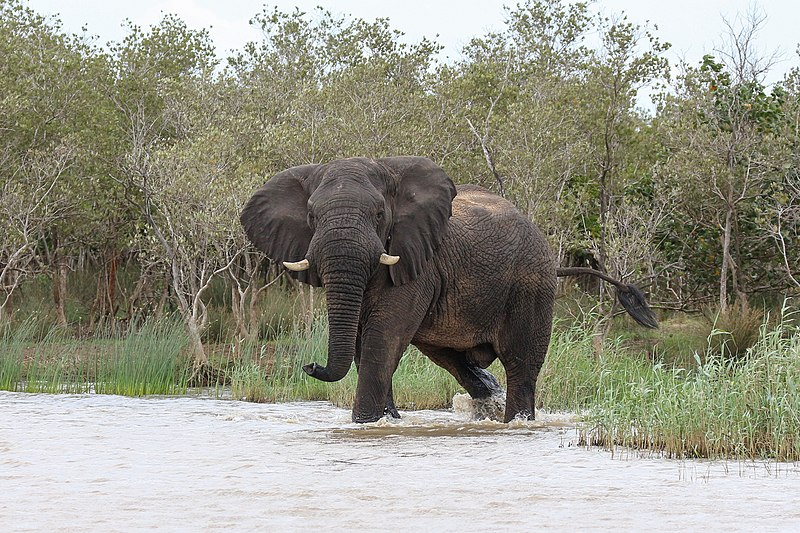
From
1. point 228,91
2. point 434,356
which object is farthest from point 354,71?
point 434,356

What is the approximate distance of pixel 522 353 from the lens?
11875mm

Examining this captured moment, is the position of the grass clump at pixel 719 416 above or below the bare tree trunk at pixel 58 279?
below

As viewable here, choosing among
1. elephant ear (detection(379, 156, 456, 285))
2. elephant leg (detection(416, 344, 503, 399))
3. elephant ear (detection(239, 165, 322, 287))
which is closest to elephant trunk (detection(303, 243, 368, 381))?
elephant ear (detection(379, 156, 456, 285))

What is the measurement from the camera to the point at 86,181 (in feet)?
87.5

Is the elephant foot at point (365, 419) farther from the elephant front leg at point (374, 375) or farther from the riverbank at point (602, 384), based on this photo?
the riverbank at point (602, 384)

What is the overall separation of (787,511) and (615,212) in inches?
685

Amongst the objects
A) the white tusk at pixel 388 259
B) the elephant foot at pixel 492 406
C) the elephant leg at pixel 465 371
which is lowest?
the elephant foot at pixel 492 406

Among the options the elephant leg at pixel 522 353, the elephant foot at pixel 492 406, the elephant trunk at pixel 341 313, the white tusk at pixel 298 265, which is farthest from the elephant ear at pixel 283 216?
the elephant foot at pixel 492 406

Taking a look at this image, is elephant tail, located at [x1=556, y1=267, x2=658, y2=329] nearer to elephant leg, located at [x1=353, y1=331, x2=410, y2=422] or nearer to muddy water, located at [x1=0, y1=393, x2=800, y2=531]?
muddy water, located at [x1=0, y1=393, x2=800, y2=531]

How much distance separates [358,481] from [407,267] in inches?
123

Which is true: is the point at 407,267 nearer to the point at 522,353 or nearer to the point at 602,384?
the point at 522,353

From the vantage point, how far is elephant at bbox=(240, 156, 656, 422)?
1011 cm

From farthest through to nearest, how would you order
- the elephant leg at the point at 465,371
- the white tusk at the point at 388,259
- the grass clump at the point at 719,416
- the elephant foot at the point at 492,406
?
the elephant foot at the point at 492,406 < the elephant leg at the point at 465,371 < the white tusk at the point at 388,259 < the grass clump at the point at 719,416

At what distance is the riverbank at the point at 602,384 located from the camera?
8953 mm
